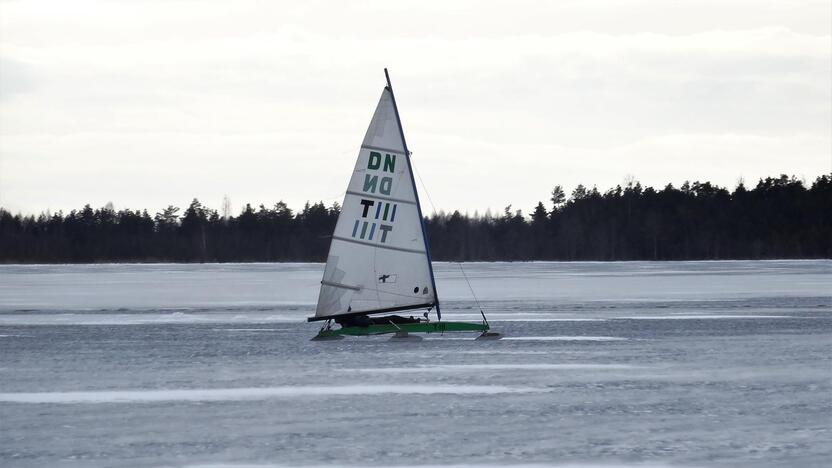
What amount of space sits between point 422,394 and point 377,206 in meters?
11.0

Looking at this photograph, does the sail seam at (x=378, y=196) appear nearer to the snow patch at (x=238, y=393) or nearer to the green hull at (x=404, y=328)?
the green hull at (x=404, y=328)

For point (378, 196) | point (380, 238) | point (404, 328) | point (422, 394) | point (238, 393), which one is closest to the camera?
point (422, 394)

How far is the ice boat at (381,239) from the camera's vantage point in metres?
33.9

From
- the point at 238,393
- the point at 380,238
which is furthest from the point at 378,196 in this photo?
the point at 238,393

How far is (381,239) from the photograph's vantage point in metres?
34.5

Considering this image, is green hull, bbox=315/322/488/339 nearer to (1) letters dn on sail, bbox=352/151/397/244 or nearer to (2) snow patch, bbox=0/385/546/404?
(1) letters dn on sail, bbox=352/151/397/244

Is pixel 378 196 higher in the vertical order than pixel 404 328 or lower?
higher

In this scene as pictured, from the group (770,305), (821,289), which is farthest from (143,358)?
(821,289)

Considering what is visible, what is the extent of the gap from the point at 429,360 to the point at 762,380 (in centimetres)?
839

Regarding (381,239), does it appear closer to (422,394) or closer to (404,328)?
(404,328)

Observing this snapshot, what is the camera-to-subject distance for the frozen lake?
17.8m

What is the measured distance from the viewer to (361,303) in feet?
115

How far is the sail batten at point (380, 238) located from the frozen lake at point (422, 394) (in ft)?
4.71

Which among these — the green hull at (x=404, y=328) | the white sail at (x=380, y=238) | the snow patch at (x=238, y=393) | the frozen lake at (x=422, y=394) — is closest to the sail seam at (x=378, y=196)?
the white sail at (x=380, y=238)
